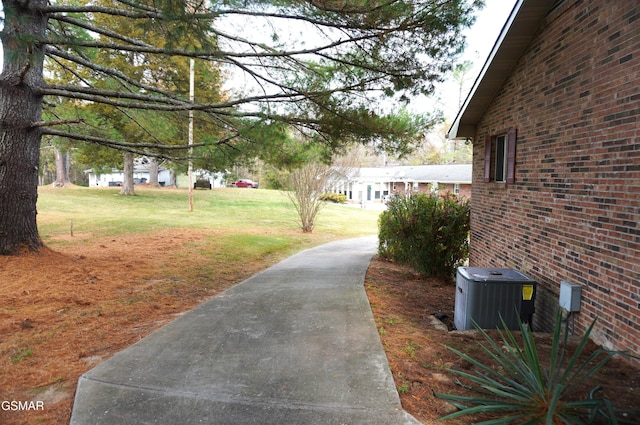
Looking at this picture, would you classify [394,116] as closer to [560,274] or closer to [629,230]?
[560,274]

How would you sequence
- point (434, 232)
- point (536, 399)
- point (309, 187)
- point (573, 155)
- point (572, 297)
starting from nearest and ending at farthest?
point (536, 399) → point (572, 297) → point (573, 155) → point (434, 232) → point (309, 187)

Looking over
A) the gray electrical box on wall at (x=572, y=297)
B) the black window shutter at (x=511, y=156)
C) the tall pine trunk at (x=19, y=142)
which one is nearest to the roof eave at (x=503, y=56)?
the black window shutter at (x=511, y=156)

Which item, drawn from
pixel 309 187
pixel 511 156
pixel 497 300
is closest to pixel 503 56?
pixel 511 156

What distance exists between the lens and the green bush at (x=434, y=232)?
29.8 ft

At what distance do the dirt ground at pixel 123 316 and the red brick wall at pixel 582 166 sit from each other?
3.05 feet

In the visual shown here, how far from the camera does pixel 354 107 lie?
8.11 metres

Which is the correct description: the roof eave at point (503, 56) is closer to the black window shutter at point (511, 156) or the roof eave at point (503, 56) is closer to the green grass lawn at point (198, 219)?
the black window shutter at point (511, 156)

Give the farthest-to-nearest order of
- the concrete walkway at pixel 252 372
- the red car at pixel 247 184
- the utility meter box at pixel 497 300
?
the red car at pixel 247 184
the utility meter box at pixel 497 300
the concrete walkway at pixel 252 372

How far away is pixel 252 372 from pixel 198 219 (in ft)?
55.9

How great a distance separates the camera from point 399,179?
3888cm

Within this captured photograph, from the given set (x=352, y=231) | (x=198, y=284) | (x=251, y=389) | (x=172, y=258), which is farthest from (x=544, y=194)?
(x=352, y=231)

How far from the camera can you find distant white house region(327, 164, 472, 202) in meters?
30.2

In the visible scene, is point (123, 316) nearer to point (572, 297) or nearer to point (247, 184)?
point (572, 297)

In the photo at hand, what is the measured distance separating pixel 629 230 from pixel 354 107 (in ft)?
18.2
